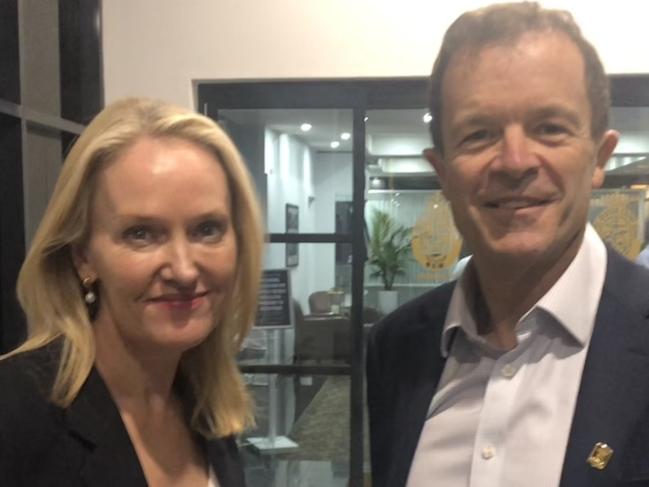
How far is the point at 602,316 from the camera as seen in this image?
46.2 inches

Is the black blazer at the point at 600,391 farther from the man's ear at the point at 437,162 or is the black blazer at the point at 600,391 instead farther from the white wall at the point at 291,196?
the white wall at the point at 291,196

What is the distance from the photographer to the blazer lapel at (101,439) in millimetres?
1224

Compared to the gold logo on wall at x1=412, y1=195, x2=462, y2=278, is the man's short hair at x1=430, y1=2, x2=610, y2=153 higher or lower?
higher

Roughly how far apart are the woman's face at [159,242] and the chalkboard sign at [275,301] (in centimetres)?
177

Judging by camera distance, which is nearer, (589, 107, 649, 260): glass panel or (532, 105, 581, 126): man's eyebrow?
(532, 105, 581, 126): man's eyebrow

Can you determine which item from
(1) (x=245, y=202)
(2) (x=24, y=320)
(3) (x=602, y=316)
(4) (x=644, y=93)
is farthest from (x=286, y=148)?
(3) (x=602, y=316)

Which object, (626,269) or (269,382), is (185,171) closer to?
(626,269)

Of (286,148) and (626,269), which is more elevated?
(286,148)

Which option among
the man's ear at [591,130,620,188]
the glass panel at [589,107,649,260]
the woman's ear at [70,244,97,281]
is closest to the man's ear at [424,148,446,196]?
the man's ear at [591,130,620,188]

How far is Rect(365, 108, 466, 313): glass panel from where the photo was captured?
2992 mm

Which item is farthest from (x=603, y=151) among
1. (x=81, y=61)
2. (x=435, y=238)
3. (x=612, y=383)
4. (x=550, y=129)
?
(x=81, y=61)

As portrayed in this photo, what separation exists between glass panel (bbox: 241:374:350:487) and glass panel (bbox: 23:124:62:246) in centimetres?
119

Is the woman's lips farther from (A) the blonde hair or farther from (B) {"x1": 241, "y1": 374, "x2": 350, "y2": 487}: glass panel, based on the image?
(B) {"x1": 241, "y1": 374, "x2": 350, "y2": 487}: glass panel

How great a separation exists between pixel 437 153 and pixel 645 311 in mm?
455
